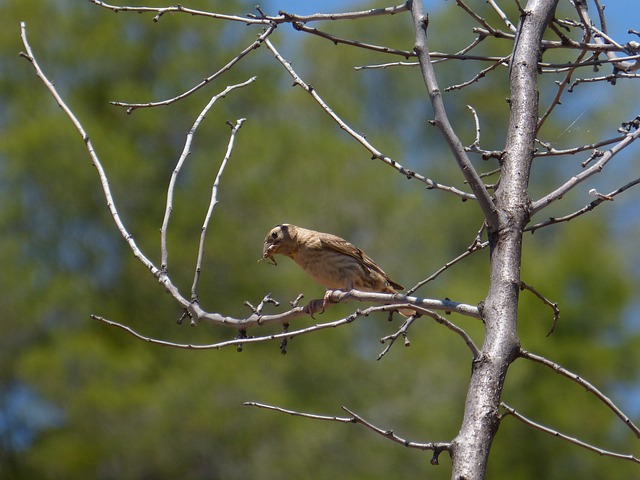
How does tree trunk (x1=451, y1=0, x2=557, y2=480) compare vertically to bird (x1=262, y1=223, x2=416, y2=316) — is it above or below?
below

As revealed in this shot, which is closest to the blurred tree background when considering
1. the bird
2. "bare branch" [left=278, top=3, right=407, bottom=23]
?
the bird

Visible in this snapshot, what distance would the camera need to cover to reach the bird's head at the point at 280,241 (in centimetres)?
501

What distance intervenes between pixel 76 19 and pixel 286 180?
4356mm

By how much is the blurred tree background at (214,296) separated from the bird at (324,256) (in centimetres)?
752

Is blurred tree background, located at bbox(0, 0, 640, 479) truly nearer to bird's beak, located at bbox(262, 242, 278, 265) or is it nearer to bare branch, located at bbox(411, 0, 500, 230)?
bird's beak, located at bbox(262, 242, 278, 265)

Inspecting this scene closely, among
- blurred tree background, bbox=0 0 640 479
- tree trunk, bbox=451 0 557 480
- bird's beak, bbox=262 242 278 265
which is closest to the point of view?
tree trunk, bbox=451 0 557 480

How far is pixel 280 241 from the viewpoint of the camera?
16.5ft

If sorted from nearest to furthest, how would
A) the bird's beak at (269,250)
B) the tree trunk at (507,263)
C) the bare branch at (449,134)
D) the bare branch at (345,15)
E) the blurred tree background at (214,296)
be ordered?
the tree trunk at (507,263) < the bare branch at (449,134) < the bare branch at (345,15) < the bird's beak at (269,250) < the blurred tree background at (214,296)

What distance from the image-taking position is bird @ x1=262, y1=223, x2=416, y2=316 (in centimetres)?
504

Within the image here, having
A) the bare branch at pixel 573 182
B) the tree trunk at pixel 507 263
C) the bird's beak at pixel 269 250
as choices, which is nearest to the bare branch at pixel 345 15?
the tree trunk at pixel 507 263

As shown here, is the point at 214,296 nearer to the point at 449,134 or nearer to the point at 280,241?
the point at 280,241

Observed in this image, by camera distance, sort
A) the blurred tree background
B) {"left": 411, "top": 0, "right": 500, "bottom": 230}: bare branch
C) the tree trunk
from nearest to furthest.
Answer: the tree trunk → {"left": 411, "top": 0, "right": 500, "bottom": 230}: bare branch → the blurred tree background

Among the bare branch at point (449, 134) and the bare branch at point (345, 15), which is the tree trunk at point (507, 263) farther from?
the bare branch at point (345, 15)

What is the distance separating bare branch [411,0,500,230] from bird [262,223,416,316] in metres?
2.40
